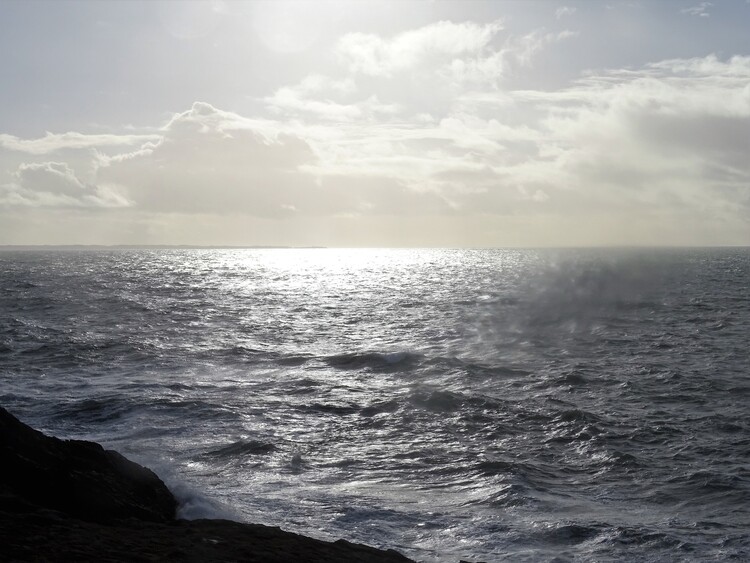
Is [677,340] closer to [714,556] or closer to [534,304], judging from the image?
[534,304]

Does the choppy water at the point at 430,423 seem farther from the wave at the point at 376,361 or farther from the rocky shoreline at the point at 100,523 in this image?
the rocky shoreline at the point at 100,523

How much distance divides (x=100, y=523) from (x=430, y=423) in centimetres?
1266

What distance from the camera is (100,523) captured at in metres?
8.16

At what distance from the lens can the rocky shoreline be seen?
665 centimetres

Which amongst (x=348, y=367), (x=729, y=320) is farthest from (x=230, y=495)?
(x=729, y=320)

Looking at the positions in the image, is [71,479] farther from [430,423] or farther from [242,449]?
[430,423]

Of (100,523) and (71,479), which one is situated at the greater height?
(71,479)

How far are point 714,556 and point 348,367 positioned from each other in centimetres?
1942

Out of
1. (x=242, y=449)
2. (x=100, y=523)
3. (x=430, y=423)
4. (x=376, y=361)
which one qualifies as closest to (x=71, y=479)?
(x=100, y=523)

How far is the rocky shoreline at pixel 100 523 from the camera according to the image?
6648mm

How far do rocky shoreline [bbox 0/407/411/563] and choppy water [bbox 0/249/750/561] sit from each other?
6.17 ft

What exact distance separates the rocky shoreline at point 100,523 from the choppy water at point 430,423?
1.88 m

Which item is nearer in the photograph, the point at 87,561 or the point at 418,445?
the point at 87,561

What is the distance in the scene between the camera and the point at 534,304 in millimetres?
62625
